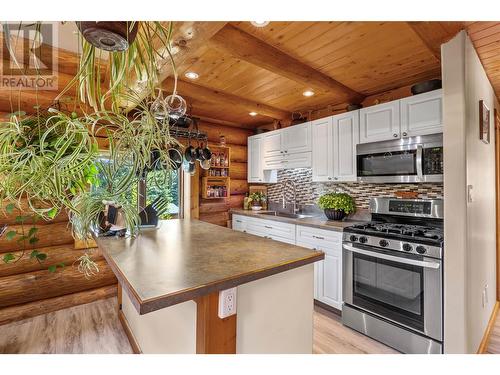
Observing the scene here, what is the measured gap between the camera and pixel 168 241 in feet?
5.74

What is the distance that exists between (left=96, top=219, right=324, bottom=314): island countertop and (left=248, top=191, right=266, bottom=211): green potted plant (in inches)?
88.4

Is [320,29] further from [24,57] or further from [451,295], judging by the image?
[24,57]

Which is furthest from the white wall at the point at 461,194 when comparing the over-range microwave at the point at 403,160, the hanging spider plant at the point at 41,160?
the hanging spider plant at the point at 41,160

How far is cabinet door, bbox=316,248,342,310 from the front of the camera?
2.62m

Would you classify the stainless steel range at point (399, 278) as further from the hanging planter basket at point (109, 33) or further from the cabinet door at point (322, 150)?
the hanging planter basket at point (109, 33)

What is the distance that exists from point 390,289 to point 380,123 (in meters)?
1.61

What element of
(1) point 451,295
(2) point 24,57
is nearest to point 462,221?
(1) point 451,295

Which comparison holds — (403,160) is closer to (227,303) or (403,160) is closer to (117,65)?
(227,303)

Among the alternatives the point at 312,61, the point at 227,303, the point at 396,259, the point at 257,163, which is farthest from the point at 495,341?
the point at 257,163

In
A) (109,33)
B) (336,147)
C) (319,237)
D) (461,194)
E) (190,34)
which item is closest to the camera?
(109,33)

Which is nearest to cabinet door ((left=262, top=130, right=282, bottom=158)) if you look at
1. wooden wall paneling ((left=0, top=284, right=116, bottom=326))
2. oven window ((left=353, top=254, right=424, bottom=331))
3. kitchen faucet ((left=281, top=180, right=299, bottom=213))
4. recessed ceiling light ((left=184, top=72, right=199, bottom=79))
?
kitchen faucet ((left=281, top=180, right=299, bottom=213))

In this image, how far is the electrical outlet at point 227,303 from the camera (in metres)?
1.08

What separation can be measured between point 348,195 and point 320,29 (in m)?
1.96

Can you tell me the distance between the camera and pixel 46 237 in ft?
9.07
